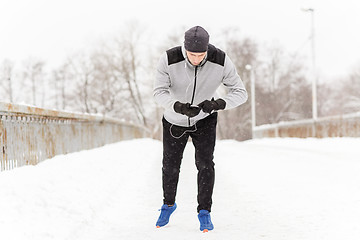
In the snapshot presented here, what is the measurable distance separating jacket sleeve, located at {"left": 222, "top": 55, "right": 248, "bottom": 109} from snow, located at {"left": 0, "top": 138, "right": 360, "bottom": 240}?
118 centimetres

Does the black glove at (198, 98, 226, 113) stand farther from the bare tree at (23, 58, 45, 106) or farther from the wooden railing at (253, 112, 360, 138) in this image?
the bare tree at (23, 58, 45, 106)

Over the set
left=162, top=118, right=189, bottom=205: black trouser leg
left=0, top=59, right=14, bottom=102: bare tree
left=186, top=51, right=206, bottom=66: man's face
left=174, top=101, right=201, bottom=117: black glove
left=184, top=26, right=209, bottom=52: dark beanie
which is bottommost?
left=162, top=118, right=189, bottom=205: black trouser leg

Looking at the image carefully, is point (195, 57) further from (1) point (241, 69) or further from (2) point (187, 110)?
(1) point (241, 69)

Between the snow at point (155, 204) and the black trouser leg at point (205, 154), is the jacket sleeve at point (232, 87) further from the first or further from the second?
the snow at point (155, 204)

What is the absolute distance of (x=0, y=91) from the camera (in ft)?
132

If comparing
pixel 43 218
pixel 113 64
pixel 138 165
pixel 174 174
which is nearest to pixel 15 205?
pixel 43 218

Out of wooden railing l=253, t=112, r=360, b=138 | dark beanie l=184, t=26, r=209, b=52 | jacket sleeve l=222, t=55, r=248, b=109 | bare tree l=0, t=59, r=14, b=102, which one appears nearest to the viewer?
dark beanie l=184, t=26, r=209, b=52

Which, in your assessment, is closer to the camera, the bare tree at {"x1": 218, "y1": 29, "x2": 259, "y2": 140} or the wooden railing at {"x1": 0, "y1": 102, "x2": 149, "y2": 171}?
the wooden railing at {"x1": 0, "y1": 102, "x2": 149, "y2": 171}

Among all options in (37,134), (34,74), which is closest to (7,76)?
(34,74)

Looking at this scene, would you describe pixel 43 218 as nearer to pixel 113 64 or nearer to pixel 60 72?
pixel 113 64

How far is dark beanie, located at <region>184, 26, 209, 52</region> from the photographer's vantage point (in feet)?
11.9

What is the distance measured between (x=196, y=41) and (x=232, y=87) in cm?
69

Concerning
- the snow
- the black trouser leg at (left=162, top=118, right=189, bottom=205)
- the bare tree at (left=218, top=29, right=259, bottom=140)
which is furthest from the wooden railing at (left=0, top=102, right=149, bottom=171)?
the bare tree at (left=218, top=29, right=259, bottom=140)

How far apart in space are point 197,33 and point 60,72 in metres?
50.5
